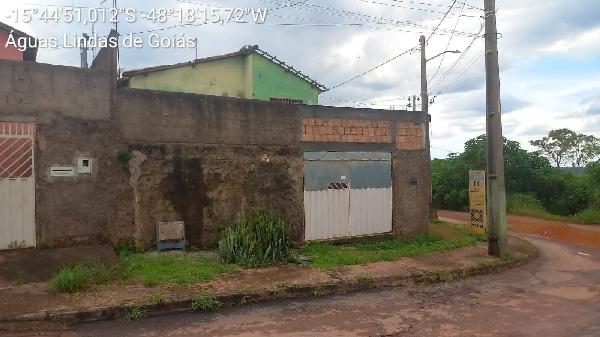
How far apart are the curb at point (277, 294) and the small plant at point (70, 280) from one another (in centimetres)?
90

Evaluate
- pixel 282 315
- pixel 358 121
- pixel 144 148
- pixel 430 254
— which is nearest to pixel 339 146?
pixel 358 121

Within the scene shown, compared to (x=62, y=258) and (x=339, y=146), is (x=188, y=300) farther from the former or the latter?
(x=339, y=146)

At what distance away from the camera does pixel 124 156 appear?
8852mm

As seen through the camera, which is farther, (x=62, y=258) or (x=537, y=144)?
(x=537, y=144)

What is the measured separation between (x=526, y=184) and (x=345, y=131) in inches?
673

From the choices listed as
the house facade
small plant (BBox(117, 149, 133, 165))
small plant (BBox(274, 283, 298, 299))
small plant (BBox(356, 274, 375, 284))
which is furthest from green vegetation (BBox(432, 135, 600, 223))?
small plant (BBox(117, 149, 133, 165))

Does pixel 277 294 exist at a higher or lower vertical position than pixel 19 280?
lower

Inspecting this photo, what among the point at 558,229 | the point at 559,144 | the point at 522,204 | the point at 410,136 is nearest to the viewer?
the point at 410,136

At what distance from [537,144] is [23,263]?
147 ft

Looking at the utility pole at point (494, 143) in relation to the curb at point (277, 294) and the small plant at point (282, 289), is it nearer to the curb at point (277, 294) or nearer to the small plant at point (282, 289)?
the curb at point (277, 294)

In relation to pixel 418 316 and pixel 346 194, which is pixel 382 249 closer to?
pixel 346 194

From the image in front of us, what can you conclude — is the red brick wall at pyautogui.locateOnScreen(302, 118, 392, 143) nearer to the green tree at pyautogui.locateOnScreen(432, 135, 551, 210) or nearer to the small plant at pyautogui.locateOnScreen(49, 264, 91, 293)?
the small plant at pyautogui.locateOnScreen(49, 264, 91, 293)

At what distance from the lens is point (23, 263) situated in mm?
7363

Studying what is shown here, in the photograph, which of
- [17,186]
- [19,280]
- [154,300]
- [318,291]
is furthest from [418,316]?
[17,186]
